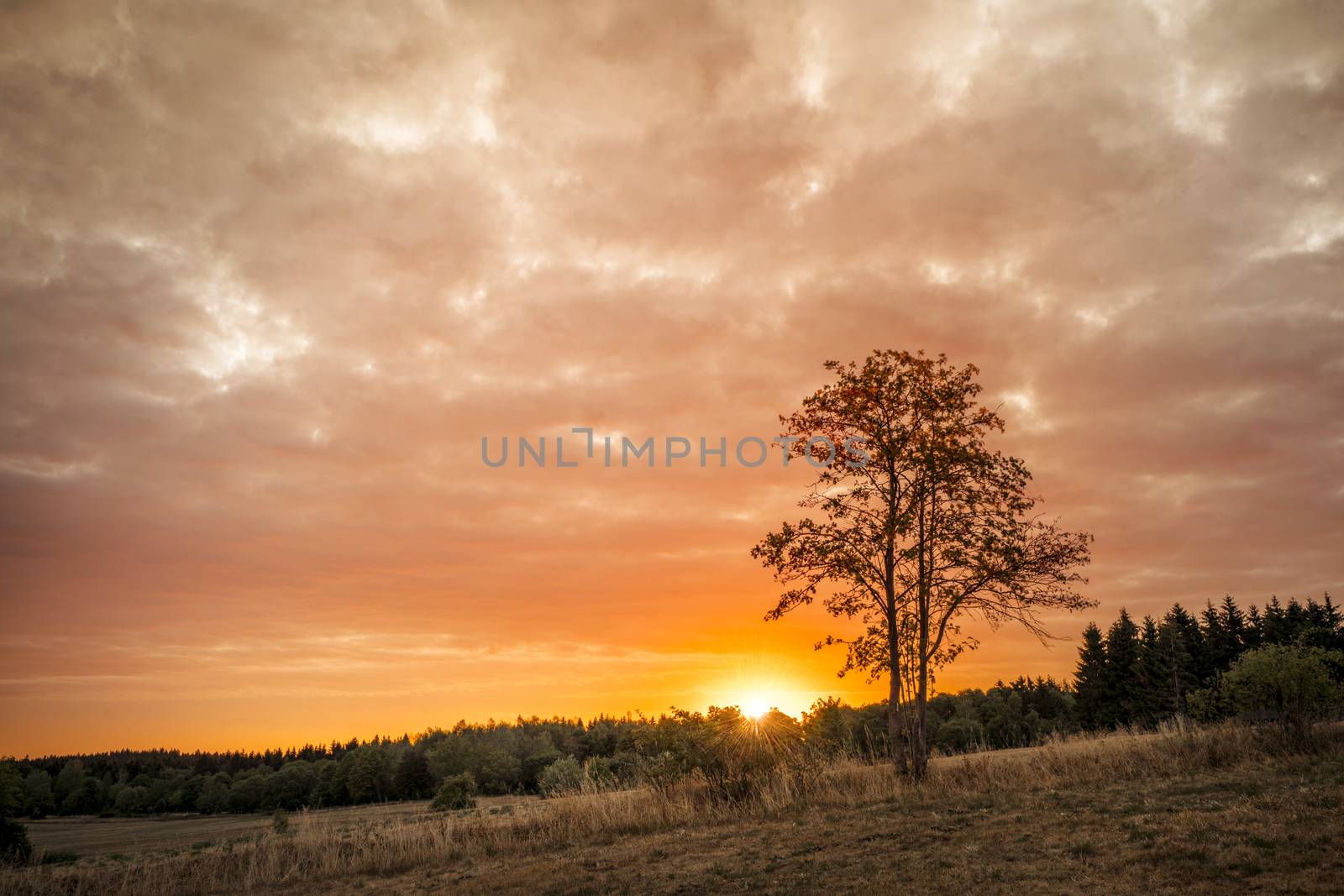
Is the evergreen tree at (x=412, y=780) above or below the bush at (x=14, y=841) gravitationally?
below

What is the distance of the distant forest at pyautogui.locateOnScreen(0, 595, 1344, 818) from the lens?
64.4 feet

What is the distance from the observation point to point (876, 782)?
55.0 ft

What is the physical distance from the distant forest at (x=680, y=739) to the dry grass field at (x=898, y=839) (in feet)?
7.12

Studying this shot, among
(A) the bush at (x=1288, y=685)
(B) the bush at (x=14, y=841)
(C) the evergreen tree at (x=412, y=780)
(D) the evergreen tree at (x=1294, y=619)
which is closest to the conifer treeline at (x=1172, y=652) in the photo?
(D) the evergreen tree at (x=1294, y=619)

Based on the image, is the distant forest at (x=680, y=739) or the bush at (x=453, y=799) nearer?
the distant forest at (x=680, y=739)

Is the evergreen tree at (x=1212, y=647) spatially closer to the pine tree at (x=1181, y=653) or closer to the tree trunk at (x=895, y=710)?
the pine tree at (x=1181, y=653)

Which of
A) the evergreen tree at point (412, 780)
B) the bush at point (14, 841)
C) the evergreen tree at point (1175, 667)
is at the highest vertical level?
the evergreen tree at point (1175, 667)

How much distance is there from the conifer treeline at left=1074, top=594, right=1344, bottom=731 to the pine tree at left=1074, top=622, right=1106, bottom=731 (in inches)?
4.2

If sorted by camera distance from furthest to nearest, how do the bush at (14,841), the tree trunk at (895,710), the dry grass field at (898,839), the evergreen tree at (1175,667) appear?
the evergreen tree at (1175,667)
the bush at (14,841)
the tree trunk at (895,710)
the dry grass field at (898,839)


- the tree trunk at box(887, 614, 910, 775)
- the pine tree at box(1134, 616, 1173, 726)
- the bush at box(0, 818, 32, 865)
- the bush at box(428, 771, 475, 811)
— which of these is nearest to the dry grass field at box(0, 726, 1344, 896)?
the tree trunk at box(887, 614, 910, 775)

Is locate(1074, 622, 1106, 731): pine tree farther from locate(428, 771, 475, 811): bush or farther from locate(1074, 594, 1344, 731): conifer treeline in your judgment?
locate(428, 771, 475, 811): bush

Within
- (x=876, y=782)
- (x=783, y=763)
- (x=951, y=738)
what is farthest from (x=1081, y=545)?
(x=951, y=738)

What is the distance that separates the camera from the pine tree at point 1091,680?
262 feet

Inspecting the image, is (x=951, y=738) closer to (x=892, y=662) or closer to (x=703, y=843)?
(x=892, y=662)
